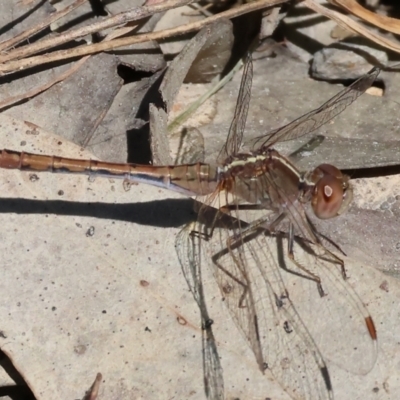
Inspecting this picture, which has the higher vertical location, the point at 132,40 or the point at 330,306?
the point at 132,40

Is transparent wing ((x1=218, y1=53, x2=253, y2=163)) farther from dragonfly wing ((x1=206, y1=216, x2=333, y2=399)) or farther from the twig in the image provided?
dragonfly wing ((x1=206, y1=216, x2=333, y2=399))

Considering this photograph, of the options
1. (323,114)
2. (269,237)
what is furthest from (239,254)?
(323,114)

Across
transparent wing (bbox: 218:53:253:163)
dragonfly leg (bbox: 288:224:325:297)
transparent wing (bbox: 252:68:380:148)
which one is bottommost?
dragonfly leg (bbox: 288:224:325:297)

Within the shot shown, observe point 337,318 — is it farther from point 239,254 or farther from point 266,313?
point 239,254

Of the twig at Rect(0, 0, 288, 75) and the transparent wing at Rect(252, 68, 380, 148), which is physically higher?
the twig at Rect(0, 0, 288, 75)

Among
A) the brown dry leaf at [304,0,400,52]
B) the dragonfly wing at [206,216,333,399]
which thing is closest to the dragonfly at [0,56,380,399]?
the dragonfly wing at [206,216,333,399]

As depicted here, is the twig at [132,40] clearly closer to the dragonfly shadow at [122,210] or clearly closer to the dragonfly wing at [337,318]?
the dragonfly shadow at [122,210]

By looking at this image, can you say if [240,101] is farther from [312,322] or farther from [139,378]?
[139,378]
